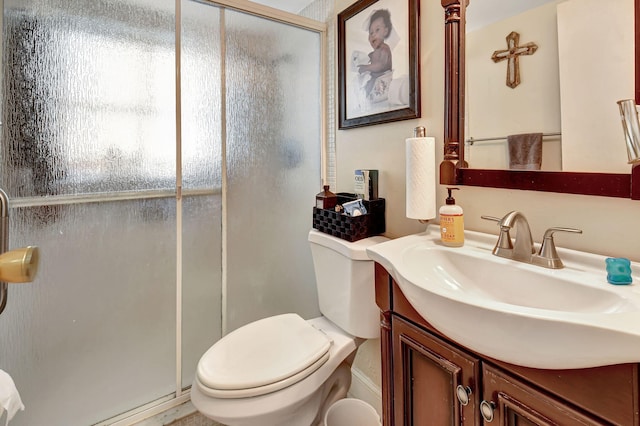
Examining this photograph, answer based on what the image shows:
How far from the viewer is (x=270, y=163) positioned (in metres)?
1.60

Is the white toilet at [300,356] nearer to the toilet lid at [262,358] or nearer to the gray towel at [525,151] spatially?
the toilet lid at [262,358]

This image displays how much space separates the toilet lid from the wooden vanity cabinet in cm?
29

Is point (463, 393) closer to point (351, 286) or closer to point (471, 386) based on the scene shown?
point (471, 386)

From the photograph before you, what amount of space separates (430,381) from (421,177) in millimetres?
603

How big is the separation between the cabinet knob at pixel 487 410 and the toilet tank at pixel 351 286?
20.7 inches

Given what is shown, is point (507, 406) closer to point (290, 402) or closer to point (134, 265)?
point (290, 402)

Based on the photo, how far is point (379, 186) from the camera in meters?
1.37

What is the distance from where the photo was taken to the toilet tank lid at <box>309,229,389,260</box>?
1104 millimetres

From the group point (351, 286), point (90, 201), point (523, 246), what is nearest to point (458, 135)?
point (523, 246)

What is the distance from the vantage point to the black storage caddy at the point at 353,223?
3.91ft

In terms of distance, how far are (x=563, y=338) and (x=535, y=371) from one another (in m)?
0.12

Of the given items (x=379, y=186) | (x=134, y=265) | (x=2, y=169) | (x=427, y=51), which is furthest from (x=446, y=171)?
(x=2, y=169)

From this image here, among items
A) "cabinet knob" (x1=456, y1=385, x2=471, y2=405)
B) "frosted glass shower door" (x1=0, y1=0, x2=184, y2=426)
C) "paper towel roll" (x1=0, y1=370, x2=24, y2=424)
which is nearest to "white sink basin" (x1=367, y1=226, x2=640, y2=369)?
"cabinet knob" (x1=456, y1=385, x2=471, y2=405)

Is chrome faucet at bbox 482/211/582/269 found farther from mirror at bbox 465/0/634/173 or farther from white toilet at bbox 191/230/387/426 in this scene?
white toilet at bbox 191/230/387/426
